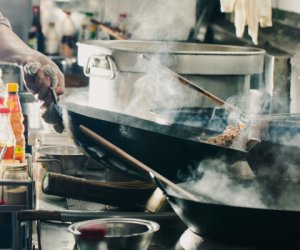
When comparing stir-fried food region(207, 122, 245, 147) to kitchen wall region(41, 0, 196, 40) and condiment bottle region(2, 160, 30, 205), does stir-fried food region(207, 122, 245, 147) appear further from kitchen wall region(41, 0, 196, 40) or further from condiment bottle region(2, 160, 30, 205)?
kitchen wall region(41, 0, 196, 40)

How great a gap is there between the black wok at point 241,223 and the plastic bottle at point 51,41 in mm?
4941

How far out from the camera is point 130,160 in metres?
1.77

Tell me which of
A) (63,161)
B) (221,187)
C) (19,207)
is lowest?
(19,207)

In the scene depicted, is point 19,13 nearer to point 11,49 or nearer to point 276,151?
point 11,49

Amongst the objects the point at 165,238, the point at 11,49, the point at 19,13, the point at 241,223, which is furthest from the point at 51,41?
the point at 241,223

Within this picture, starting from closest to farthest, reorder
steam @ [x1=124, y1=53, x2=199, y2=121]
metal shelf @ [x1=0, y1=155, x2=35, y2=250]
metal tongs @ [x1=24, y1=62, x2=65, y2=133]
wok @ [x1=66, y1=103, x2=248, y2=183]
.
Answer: wok @ [x1=66, y1=103, x2=248, y2=183], metal shelf @ [x1=0, y1=155, x2=35, y2=250], metal tongs @ [x1=24, y1=62, x2=65, y2=133], steam @ [x1=124, y1=53, x2=199, y2=121]

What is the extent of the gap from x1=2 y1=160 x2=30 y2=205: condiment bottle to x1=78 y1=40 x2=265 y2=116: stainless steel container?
1.40 ft

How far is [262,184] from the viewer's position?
6.23 ft

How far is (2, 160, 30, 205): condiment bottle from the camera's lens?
2.56m

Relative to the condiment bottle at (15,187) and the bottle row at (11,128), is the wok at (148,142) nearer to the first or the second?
the condiment bottle at (15,187)

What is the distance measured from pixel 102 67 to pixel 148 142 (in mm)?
808

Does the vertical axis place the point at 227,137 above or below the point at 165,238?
above

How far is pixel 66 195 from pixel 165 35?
3.19 meters

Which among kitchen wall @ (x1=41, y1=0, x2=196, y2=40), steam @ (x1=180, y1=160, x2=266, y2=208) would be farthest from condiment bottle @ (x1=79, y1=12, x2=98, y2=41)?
steam @ (x1=180, y1=160, x2=266, y2=208)
